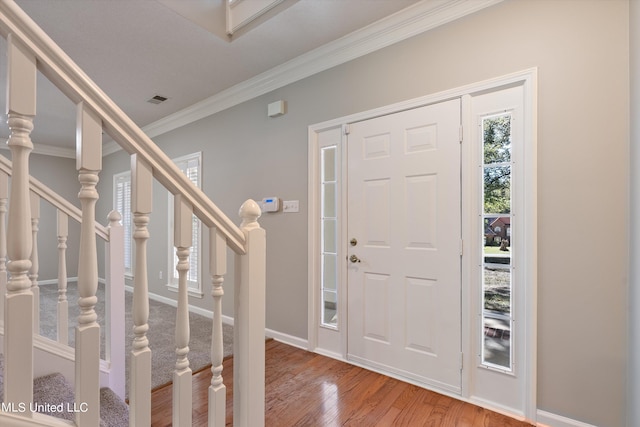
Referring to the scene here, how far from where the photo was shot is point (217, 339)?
1.09m

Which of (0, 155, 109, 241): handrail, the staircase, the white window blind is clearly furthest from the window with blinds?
the staircase

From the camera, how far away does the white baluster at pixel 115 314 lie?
1.79 meters

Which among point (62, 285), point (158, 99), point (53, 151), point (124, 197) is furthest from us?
point (53, 151)

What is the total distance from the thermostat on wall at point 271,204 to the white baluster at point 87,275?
2.19 metres

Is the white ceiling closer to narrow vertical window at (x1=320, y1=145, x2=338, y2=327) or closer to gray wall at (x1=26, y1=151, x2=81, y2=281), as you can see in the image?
narrow vertical window at (x1=320, y1=145, x2=338, y2=327)

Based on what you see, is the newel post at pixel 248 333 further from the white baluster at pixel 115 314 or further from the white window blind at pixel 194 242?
the white window blind at pixel 194 242

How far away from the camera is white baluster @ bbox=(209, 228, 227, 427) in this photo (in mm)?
1055

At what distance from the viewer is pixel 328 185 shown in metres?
2.72

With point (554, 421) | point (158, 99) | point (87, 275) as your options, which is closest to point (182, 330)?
point (87, 275)

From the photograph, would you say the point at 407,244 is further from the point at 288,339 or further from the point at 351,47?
the point at 351,47

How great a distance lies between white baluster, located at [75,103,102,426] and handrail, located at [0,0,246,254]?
4cm

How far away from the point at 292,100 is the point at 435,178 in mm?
1612

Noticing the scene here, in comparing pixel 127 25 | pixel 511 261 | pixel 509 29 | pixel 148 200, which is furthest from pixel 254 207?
pixel 127 25

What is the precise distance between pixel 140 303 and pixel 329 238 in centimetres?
192
